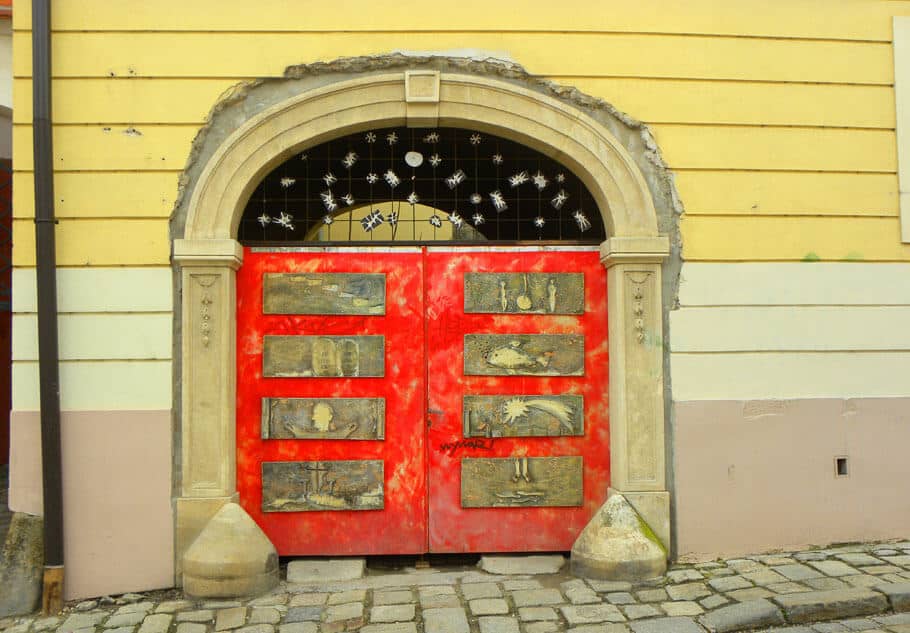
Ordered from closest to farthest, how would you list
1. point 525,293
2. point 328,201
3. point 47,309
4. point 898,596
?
point 898,596 < point 47,309 < point 525,293 < point 328,201

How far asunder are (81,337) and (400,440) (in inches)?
87.4

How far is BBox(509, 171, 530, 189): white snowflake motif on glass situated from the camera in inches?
214

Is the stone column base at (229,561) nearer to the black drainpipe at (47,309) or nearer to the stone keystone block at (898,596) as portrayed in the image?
the black drainpipe at (47,309)

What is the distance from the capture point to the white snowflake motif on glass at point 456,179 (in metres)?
5.43

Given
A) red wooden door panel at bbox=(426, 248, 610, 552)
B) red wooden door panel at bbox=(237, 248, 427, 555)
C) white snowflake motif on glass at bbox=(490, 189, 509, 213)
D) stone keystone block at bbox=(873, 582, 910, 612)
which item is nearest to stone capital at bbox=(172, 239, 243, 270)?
red wooden door panel at bbox=(237, 248, 427, 555)

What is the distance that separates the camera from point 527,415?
524 centimetres

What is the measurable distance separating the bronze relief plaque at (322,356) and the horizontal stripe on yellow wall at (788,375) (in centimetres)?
207

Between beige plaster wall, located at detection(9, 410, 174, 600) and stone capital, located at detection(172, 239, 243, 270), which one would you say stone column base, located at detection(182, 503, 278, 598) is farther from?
stone capital, located at detection(172, 239, 243, 270)

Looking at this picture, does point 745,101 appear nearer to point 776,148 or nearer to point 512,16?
point 776,148

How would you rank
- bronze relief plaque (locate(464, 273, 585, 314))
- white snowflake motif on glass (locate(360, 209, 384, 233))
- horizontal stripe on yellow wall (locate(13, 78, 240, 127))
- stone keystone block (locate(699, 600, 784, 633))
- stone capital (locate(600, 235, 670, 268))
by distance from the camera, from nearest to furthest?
1. stone keystone block (locate(699, 600, 784, 633))
2. horizontal stripe on yellow wall (locate(13, 78, 240, 127))
3. stone capital (locate(600, 235, 670, 268))
4. bronze relief plaque (locate(464, 273, 585, 314))
5. white snowflake motif on glass (locate(360, 209, 384, 233))

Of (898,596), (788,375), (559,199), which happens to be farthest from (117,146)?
(898,596)

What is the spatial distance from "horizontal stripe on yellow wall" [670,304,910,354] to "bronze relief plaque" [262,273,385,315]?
2.08m

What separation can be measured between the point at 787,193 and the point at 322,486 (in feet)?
12.6

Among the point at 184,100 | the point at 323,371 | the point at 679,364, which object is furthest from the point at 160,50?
the point at 679,364
